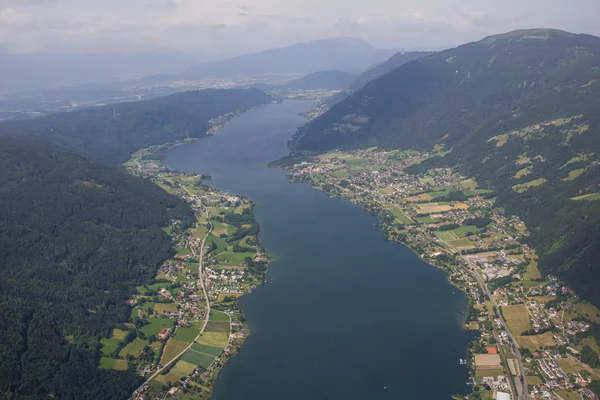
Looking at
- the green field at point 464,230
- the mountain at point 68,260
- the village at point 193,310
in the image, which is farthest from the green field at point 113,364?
the green field at point 464,230

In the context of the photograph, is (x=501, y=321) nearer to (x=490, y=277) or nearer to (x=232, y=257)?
(x=490, y=277)

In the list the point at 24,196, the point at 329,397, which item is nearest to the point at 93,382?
the point at 329,397

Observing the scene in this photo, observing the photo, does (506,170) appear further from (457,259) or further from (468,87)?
(468,87)

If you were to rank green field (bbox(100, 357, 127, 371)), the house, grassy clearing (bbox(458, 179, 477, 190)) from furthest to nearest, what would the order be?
grassy clearing (bbox(458, 179, 477, 190)) → the house → green field (bbox(100, 357, 127, 371))

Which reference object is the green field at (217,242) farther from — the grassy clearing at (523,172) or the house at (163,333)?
the grassy clearing at (523,172)

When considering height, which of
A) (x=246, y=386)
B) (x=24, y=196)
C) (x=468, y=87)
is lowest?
(x=246, y=386)

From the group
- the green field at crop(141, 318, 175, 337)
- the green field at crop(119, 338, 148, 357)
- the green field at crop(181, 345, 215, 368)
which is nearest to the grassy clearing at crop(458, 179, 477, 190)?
the green field at crop(141, 318, 175, 337)

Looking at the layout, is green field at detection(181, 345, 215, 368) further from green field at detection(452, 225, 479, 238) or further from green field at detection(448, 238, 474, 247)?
green field at detection(452, 225, 479, 238)
